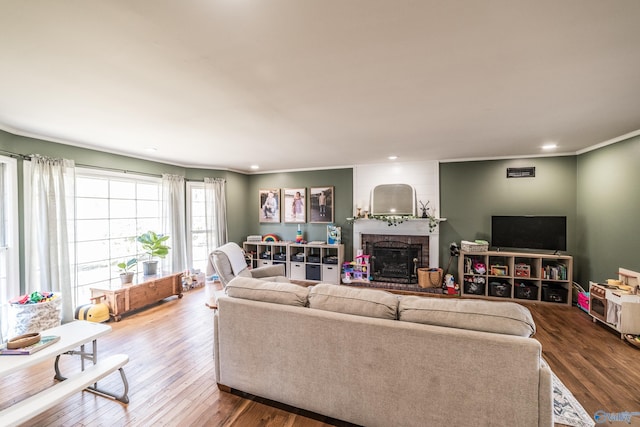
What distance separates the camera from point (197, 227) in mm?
5258

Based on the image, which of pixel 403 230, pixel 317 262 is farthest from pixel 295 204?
pixel 403 230

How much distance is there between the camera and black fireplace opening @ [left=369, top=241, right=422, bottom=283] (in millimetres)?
5008

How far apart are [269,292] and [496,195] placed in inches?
178

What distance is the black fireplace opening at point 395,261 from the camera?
16.4 ft

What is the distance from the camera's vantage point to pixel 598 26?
4.27 ft

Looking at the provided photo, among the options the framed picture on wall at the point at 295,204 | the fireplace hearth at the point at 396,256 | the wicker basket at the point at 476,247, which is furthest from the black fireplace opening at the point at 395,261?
the framed picture on wall at the point at 295,204

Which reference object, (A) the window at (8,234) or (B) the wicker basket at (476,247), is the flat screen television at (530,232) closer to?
(B) the wicker basket at (476,247)

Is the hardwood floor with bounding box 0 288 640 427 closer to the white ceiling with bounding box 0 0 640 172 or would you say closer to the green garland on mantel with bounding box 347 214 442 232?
the green garland on mantel with bounding box 347 214 442 232

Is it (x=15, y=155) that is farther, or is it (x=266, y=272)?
(x=266, y=272)

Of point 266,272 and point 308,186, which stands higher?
point 308,186

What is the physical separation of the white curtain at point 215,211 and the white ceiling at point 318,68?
2.25 metres

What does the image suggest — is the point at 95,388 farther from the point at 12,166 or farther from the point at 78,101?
the point at 12,166

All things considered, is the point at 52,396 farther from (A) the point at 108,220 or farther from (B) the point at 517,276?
(B) the point at 517,276

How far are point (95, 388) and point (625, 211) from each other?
6.04m
